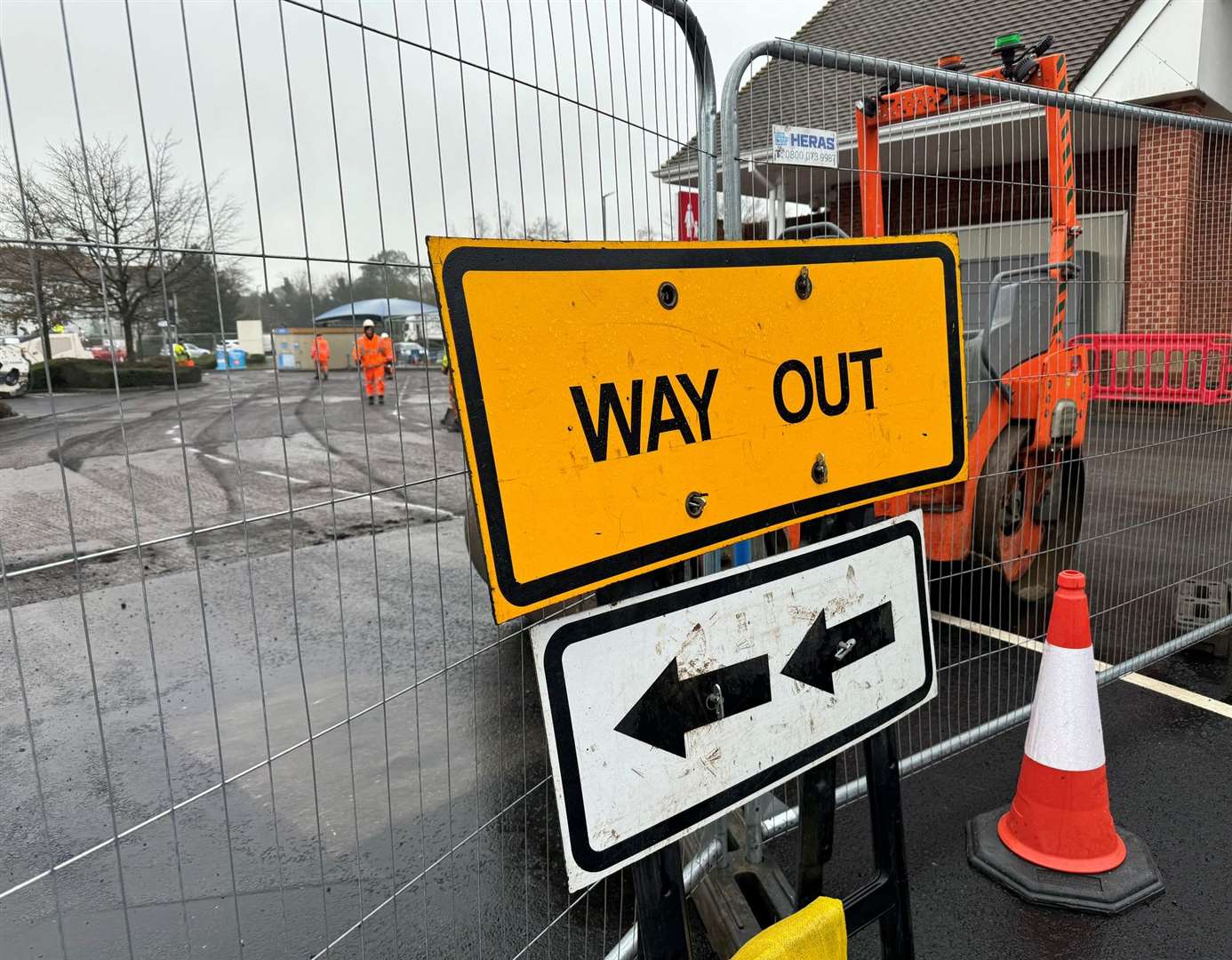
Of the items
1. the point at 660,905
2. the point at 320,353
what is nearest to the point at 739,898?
the point at 660,905

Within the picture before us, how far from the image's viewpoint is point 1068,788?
282 centimetres

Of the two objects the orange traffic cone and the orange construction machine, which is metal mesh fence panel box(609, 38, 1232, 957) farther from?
the orange traffic cone

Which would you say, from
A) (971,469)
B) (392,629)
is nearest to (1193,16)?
(971,469)

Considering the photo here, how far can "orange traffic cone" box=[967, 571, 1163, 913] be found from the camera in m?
2.80

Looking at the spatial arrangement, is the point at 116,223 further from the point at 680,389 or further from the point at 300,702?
the point at 300,702

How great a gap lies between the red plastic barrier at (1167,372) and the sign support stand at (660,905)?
3.17m

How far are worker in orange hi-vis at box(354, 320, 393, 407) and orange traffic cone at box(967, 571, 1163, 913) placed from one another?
2.24 metres

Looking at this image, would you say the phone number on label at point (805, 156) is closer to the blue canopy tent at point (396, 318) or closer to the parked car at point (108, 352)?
the blue canopy tent at point (396, 318)

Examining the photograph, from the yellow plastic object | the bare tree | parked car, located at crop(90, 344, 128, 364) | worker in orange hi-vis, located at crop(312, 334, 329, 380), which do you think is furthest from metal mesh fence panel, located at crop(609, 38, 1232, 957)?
parked car, located at crop(90, 344, 128, 364)

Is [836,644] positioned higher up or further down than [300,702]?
higher up

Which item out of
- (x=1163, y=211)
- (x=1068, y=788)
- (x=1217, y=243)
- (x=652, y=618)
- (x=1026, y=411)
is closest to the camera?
(x=652, y=618)

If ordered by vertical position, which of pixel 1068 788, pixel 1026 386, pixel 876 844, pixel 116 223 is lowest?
pixel 1068 788

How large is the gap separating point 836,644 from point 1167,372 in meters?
3.46

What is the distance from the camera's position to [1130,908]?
2670 millimetres
